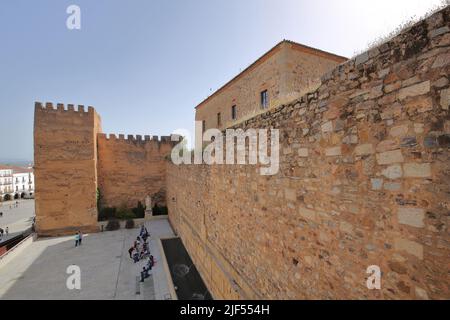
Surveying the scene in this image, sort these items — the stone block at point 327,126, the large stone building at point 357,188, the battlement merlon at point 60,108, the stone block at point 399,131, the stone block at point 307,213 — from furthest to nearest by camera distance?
the battlement merlon at point 60,108
the stone block at point 307,213
the stone block at point 327,126
the stone block at point 399,131
the large stone building at point 357,188

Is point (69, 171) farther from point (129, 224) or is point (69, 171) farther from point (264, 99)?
point (264, 99)

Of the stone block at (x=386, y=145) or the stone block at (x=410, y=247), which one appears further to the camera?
the stone block at (x=386, y=145)

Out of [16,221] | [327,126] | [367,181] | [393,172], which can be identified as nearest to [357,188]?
[367,181]

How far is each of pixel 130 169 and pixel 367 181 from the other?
2101 cm

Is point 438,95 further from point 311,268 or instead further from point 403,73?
point 311,268

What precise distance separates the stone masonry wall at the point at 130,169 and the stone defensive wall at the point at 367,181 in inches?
723

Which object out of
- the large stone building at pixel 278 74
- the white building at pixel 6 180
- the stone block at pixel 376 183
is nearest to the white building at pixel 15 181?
the white building at pixel 6 180

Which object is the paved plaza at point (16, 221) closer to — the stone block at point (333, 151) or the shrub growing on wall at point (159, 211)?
the shrub growing on wall at point (159, 211)

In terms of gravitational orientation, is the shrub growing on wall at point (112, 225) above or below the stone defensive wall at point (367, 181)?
below

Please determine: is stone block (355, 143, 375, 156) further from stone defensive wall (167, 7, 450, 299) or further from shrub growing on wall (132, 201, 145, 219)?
shrub growing on wall (132, 201, 145, 219)

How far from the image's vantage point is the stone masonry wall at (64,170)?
16.2m

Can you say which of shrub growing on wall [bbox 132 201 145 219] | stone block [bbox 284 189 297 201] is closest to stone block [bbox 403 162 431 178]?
stone block [bbox 284 189 297 201]

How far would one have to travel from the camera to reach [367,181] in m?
2.38

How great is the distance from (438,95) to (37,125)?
68.1 ft
